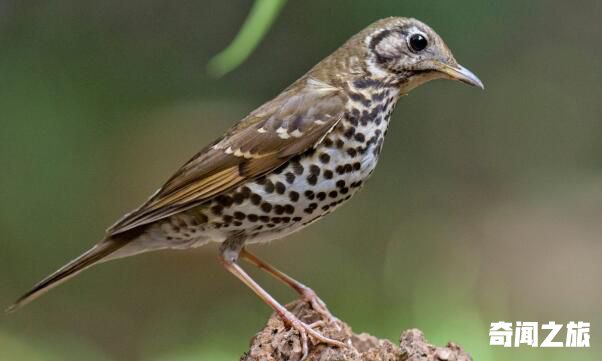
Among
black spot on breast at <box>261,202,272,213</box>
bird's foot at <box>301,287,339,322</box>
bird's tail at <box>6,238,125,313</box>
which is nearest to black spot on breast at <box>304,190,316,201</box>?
black spot on breast at <box>261,202,272,213</box>

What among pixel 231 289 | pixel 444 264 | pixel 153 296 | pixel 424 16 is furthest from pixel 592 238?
pixel 153 296

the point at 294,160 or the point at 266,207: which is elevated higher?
the point at 294,160

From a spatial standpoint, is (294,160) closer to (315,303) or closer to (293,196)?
(293,196)

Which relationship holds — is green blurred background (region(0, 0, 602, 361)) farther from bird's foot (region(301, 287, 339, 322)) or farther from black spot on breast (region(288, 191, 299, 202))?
black spot on breast (region(288, 191, 299, 202))

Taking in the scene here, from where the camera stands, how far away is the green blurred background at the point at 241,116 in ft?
17.4

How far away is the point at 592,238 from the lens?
566cm

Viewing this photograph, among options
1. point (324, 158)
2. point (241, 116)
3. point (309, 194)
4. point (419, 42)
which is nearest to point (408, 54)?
point (419, 42)

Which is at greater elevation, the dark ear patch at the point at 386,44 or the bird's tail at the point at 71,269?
the dark ear patch at the point at 386,44

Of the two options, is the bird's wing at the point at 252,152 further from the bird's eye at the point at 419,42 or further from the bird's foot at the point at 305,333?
the bird's foot at the point at 305,333

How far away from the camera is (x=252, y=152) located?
2.86 meters

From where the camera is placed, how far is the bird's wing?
9.25 feet

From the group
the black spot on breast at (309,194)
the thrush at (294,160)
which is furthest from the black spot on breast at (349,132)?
the black spot on breast at (309,194)

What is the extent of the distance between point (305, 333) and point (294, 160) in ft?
1.62

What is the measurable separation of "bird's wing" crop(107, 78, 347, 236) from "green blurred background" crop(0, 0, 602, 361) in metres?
2.13
